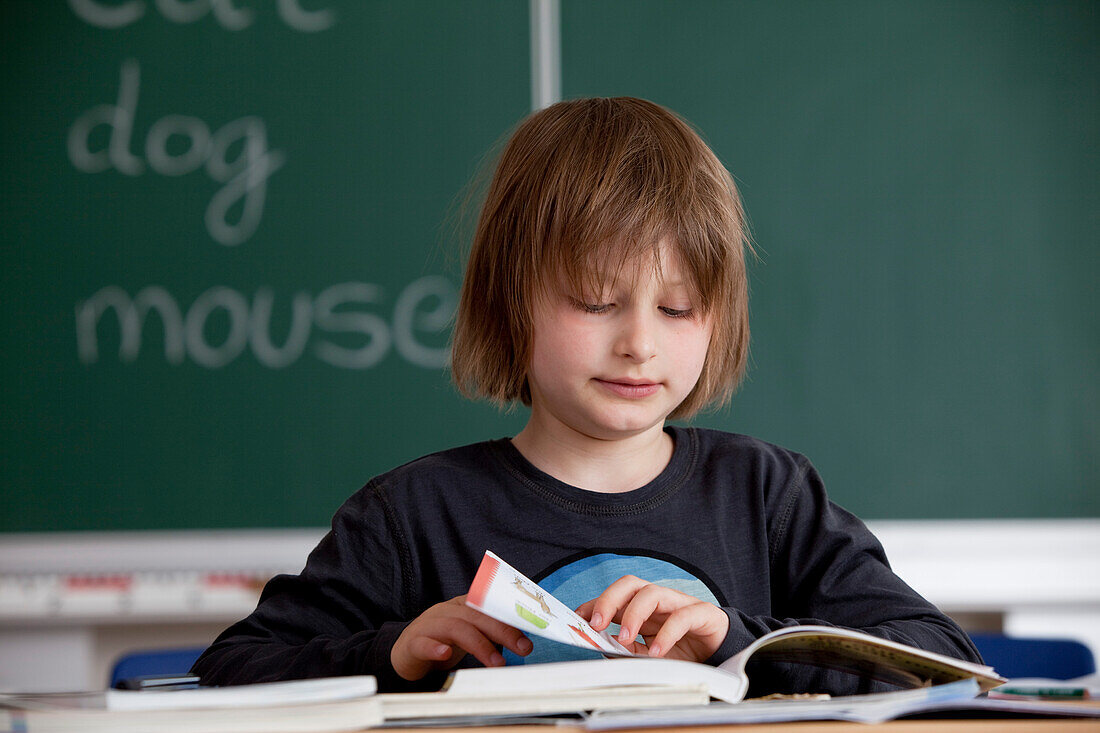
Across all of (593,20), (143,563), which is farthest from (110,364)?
(593,20)

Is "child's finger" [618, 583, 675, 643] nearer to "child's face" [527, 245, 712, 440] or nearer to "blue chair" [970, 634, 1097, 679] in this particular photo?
"child's face" [527, 245, 712, 440]

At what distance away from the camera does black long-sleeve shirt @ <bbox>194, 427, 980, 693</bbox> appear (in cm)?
93

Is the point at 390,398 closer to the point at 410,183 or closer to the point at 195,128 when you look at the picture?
the point at 410,183

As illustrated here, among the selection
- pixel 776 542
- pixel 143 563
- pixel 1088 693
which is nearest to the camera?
pixel 1088 693

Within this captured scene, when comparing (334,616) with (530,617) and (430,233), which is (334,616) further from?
(430,233)

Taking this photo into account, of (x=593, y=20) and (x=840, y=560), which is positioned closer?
(x=840, y=560)

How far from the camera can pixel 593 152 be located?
983 mm

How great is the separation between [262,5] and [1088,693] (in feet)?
5.60

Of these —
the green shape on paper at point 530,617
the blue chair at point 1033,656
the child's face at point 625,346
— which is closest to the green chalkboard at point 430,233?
the blue chair at point 1033,656

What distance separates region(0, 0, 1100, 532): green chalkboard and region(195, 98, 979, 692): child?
811mm

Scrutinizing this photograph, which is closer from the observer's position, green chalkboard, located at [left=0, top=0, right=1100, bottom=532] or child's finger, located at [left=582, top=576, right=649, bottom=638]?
child's finger, located at [left=582, top=576, right=649, bottom=638]

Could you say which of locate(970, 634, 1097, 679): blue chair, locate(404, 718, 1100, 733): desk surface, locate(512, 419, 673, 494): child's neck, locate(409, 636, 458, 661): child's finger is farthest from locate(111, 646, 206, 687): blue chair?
locate(970, 634, 1097, 679): blue chair

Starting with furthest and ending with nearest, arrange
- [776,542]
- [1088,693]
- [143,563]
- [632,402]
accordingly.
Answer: [143,563] < [776,542] < [632,402] < [1088,693]

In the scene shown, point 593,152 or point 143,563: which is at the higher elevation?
point 593,152
